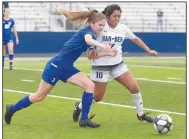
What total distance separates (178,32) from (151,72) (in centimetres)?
1745

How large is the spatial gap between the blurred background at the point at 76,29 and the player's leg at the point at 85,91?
26035mm

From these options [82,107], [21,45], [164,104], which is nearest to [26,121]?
[82,107]

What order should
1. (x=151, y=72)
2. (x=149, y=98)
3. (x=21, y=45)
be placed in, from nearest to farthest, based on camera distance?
(x=149, y=98)
(x=151, y=72)
(x=21, y=45)

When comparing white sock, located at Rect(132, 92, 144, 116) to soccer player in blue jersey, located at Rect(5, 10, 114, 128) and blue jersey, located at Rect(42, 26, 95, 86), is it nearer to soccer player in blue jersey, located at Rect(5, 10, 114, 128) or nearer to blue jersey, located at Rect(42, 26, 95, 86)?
soccer player in blue jersey, located at Rect(5, 10, 114, 128)

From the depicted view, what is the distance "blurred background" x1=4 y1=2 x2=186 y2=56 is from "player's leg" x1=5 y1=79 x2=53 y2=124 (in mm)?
25595

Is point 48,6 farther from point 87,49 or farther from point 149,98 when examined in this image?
point 87,49

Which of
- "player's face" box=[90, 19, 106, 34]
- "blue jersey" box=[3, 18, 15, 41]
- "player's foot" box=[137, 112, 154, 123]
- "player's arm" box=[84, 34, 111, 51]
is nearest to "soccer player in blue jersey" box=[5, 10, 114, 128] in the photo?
"player's face" box=[90, 19, 106, 34]

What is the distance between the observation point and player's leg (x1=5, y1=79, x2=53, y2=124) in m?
9.89

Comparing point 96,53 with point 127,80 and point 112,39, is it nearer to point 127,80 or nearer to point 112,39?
point 112,39

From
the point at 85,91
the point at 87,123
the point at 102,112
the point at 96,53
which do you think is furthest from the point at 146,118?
the point at 102,112

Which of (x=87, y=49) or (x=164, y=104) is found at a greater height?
(x=87, y=49)

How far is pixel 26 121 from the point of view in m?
10.7

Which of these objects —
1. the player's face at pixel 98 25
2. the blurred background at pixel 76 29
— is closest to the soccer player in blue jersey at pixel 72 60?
the player's face at pixel 98 25

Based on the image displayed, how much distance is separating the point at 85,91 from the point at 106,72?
715mm
